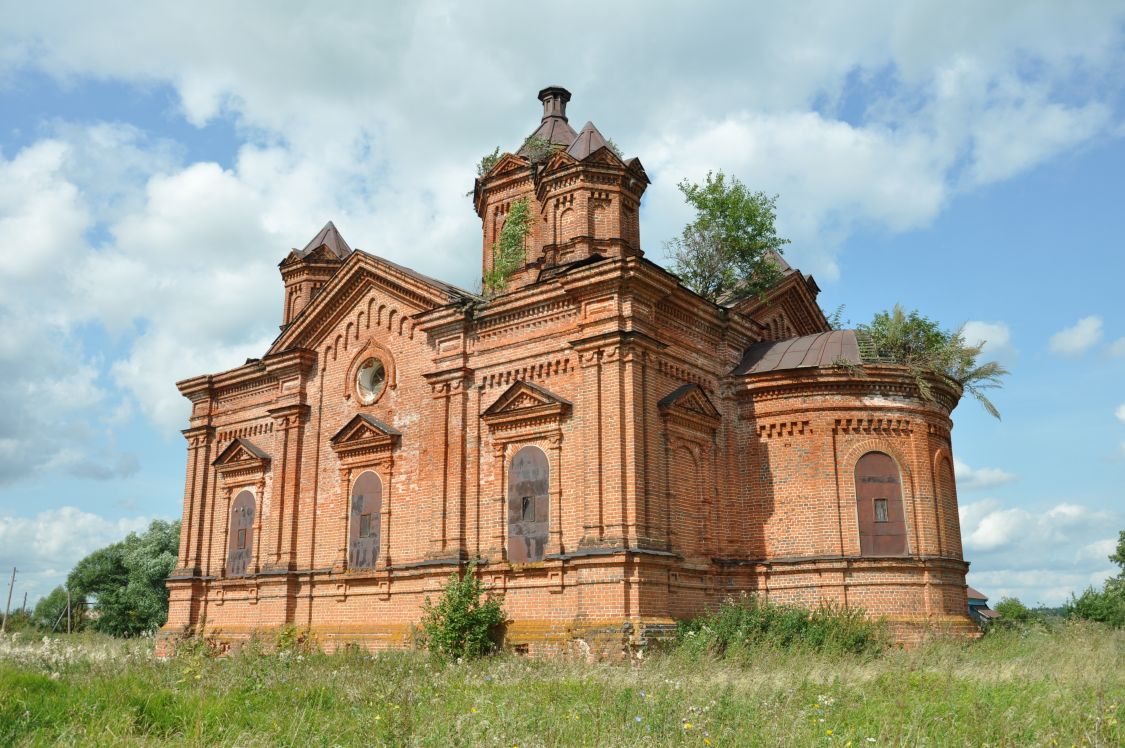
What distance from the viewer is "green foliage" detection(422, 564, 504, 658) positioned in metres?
15.9

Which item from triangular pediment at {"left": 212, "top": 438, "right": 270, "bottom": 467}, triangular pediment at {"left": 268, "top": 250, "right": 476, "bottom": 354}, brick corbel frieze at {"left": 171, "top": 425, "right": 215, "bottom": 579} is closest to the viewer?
triangular pediment at {"left": 268, "top": 250, "right": 476, "bottom": 354}

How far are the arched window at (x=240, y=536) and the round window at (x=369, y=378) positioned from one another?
4362 mm

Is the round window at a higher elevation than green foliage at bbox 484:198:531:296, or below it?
below

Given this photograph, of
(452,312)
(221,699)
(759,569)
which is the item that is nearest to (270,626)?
(452,312)

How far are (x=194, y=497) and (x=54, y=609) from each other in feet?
107

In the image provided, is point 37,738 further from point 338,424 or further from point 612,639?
point 338,424

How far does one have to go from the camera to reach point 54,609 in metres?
49.5

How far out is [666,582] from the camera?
15.4m

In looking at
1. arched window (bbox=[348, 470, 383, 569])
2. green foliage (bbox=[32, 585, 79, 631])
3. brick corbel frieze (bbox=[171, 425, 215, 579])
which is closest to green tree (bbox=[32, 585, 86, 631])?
green foliage (bbox=[32, 585, 79, 631])

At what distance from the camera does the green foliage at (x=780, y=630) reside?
14.6 metres

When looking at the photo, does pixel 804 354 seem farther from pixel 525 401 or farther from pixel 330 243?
pixel 330 243

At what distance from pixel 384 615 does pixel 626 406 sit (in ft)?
22.7

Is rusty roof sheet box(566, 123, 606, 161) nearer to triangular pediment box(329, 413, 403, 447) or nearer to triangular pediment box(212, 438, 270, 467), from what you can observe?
triangular pediment box(329, 413, 403, 447)

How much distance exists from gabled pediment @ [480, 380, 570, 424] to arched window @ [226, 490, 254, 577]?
7947 millimetres
